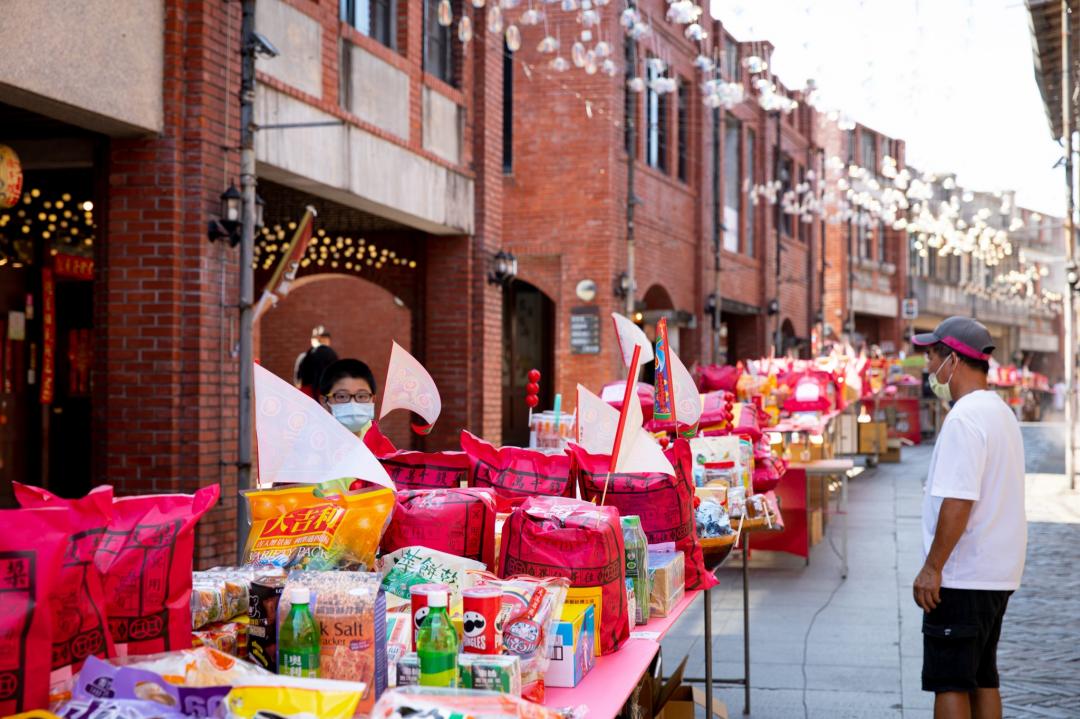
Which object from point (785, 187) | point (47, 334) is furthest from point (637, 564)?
point (785, 187)

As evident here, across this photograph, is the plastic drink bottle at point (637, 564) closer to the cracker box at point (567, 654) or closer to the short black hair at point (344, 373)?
the cracker box at point (567, 654)

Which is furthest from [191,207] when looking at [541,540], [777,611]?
[541,540]

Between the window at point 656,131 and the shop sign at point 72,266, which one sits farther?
the window at point 656,131

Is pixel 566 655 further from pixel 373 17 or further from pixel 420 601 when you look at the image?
pixel 373 17

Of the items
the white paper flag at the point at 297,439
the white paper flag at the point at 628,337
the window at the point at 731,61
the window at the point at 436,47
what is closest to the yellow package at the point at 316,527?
the white paper flag at the point at 297,439

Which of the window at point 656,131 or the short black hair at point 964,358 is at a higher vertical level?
the window at point 656,131

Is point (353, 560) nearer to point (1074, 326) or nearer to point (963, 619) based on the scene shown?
point (963, 619)

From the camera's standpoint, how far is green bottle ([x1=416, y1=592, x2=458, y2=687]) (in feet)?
8.72

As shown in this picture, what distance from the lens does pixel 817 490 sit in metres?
12.2

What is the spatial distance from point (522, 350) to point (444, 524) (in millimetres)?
19172

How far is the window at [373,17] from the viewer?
37.2ft

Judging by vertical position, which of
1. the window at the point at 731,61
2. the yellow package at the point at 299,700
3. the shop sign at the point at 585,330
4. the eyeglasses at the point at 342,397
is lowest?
the yellow package at the point at 299,700

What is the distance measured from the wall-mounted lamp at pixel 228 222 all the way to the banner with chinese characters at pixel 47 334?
317cm

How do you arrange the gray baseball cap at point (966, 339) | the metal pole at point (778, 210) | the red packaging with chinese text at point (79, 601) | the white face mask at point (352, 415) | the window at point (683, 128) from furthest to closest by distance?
the metal pole at point (778, 210) < the window at point (683, 128) < the white face mask at point (352, 415) < the gray baseball cap at point (966, 339) < the red packaging with chinese text at point (79, 601)
